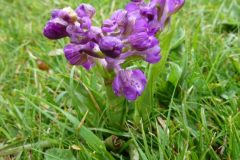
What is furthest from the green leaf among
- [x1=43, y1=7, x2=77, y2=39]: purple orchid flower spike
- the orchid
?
[x1=43, y1=7, x2=77, y2=39]: purple orchid flower spike

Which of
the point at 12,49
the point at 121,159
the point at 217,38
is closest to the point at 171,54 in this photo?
the point at 217,38

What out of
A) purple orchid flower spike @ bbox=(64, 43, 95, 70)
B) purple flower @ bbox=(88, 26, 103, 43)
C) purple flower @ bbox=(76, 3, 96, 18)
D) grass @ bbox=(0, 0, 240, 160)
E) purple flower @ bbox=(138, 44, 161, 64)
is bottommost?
grass @ bbox=(0, 0, 240, 160)

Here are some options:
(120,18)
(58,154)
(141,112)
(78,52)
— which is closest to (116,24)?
(120,18)

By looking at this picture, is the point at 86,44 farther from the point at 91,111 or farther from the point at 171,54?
the point at 171,54

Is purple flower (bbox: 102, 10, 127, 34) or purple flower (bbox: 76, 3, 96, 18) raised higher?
purple flower (bbox: 76, 3, 96, 18)

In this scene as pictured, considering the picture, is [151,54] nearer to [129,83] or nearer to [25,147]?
[129,83]

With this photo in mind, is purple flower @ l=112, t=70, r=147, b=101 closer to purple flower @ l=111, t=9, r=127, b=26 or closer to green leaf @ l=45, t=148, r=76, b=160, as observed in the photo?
purple flower @ l=111, t=9, r=127, b=26

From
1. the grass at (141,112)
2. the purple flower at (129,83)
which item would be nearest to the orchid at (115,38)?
the purple flower at (129,83)
